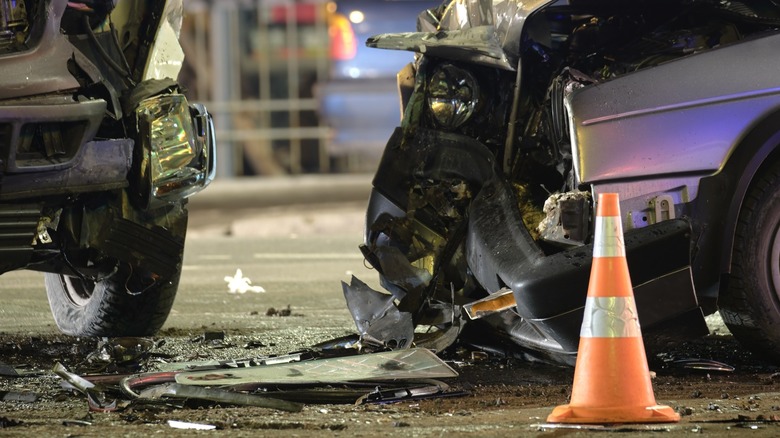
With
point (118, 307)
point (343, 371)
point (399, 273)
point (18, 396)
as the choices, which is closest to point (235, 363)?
point (343, 371)

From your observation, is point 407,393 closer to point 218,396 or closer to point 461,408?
point 461,408

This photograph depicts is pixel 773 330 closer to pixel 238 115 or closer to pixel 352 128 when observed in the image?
pixel 352 128

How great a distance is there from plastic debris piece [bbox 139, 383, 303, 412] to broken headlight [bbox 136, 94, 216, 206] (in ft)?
4.49

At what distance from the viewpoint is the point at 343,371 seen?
5559 millimetres

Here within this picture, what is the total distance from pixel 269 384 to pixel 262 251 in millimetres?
7244

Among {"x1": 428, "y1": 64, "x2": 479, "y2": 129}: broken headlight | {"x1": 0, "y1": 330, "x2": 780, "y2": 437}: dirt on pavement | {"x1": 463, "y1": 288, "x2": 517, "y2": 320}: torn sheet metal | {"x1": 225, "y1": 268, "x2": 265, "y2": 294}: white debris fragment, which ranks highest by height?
{"x1": 428, "y1": 64, "x2": 479, "y2": 129}: broken headlight

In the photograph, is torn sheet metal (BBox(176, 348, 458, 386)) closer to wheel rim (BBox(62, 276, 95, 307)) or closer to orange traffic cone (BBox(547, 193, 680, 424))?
orange traffic cone (BBox(547, 193, 680, 424))

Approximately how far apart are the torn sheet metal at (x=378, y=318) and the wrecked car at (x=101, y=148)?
881mm

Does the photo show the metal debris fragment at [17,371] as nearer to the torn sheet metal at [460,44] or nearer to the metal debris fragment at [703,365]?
the torn sheet metal at [460,44]

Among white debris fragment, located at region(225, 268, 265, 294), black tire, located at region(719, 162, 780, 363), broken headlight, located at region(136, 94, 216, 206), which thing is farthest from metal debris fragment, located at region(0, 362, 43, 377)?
white debris fragment, located at region(225, 268, 265, 294)

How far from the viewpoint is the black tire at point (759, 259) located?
554cm

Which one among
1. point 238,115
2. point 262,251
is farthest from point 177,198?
point 238,115

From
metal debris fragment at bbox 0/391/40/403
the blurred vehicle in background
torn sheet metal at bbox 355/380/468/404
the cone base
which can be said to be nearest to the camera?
the cone base

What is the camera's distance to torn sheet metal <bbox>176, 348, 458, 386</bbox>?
17.6 ft
